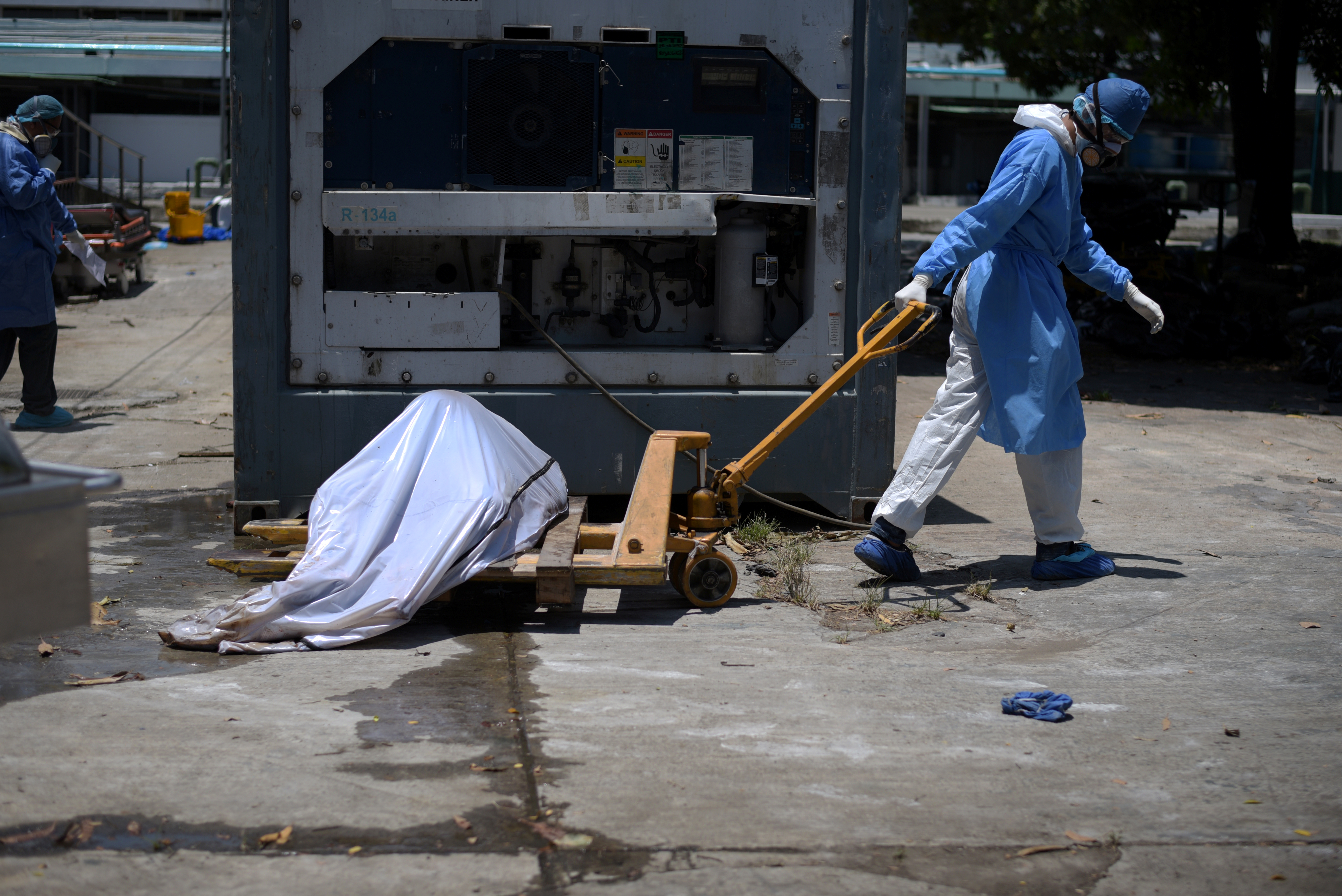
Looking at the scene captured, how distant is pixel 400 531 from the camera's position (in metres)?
4.16

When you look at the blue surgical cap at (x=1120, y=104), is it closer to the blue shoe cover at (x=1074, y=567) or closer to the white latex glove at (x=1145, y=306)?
the white latex glove at (x=1145, y=306)

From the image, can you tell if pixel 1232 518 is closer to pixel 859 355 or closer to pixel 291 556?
pixel 859 355

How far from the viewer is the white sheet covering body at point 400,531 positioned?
12.8 feet

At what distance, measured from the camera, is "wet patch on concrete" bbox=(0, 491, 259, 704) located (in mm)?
3633

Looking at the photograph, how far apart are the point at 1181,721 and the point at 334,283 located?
3.67m

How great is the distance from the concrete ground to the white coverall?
0.26 metres

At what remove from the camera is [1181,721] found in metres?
3.37

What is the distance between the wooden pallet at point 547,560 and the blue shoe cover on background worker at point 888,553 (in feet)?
2.90

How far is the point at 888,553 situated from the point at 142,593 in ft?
8.68

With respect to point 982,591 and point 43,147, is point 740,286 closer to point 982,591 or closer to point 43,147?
point 982,591

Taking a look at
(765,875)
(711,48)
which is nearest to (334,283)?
(711,48)

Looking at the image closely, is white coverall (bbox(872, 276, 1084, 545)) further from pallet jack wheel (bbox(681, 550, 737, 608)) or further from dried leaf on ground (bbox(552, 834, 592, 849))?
dried leaf on ground (bbox(552, 834, 592, 849))

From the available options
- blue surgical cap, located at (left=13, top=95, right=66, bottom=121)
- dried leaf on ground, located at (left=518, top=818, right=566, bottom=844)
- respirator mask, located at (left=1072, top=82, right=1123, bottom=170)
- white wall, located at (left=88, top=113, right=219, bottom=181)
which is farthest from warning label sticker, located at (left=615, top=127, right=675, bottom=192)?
white wall, located at (left=88, top=113, right=219, bottom=181)

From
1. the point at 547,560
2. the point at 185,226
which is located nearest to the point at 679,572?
the point at 547,560
